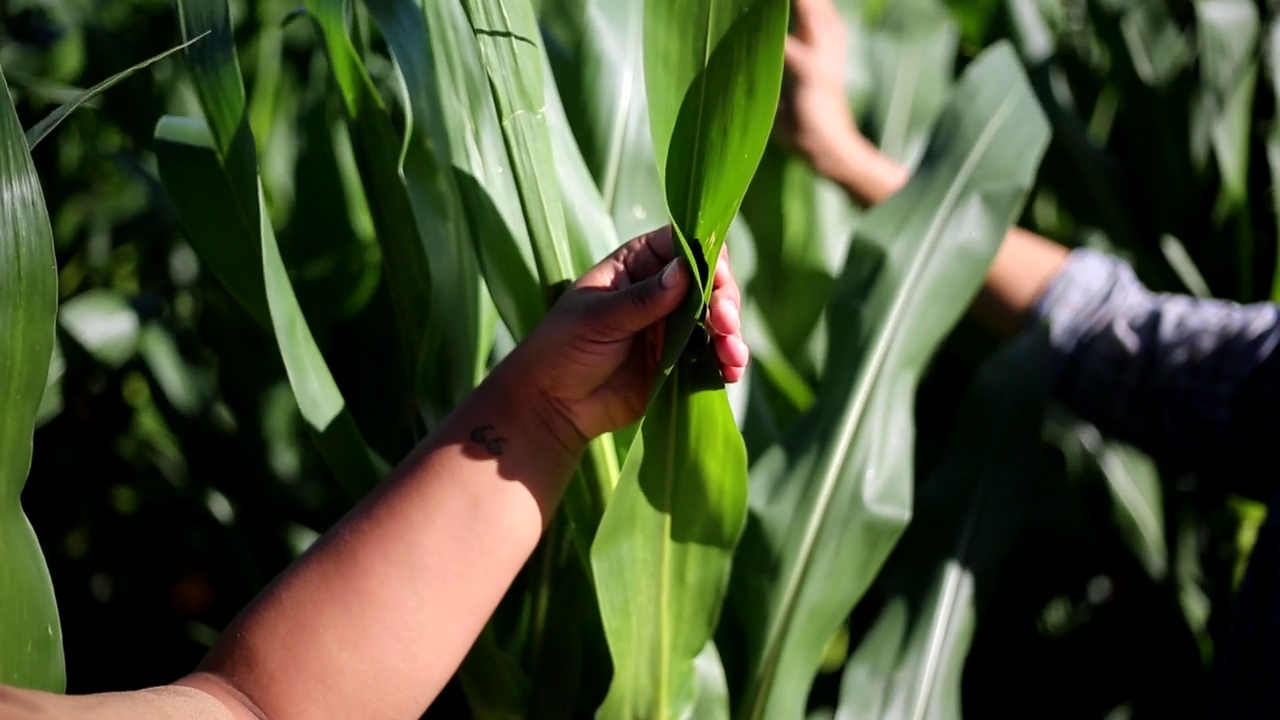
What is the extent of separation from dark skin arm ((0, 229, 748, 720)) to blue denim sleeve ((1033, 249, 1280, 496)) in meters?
0.39

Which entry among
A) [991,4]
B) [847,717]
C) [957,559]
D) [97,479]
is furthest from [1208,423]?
[97,479]

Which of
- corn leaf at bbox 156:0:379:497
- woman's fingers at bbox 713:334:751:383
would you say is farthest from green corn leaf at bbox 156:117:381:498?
woman's fingers at bbox 713:334:751:383

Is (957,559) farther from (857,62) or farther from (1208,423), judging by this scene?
(857,62)

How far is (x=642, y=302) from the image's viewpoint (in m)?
0.43

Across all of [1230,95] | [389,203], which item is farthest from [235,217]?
[1230,95]

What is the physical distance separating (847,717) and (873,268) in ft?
0.85

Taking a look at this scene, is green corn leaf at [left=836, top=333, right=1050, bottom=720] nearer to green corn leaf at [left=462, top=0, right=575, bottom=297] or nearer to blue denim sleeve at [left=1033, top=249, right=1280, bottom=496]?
blue denim sleeve at [left=1033, top=249, right=1280, bottom=496]

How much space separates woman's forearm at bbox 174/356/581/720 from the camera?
438 millimetres

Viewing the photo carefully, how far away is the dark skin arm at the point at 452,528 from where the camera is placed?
44cm

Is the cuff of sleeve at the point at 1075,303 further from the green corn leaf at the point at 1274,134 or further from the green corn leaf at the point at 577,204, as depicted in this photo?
the green corn leaf at the point at 577,204

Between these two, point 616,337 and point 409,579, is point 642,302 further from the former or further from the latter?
point 409,579

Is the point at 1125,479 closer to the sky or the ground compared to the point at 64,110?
closer to the ground

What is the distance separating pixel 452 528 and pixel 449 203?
0.61ft

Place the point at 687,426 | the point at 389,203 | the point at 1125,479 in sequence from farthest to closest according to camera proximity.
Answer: the point at 1125,479 → the point at 389,203 → the point at 687,426
